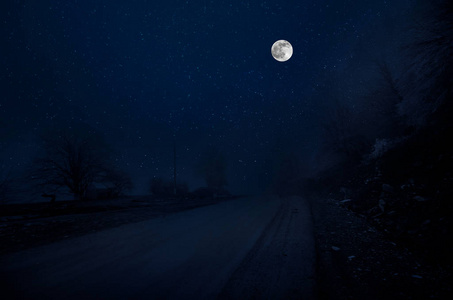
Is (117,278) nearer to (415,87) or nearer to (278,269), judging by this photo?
(278,269)

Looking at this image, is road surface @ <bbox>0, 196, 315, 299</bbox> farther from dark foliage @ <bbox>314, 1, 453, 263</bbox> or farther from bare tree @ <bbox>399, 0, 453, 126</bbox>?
bare tree @ <bbox>399, 0, 453, 126</bbox>

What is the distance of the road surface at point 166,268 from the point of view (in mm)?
2277

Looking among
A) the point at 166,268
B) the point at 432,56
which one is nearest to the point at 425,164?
the point at 432,56

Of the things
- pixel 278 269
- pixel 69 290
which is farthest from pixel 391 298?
pixel 69 290

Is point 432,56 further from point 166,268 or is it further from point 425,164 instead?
point 166,268

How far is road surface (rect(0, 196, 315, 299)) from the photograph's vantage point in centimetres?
228

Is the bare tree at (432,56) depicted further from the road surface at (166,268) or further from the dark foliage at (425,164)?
the road surface at (166,268)

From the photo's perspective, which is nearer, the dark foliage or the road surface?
the road surface

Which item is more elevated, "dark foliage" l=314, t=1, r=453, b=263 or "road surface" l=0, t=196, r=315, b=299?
"dark foliage" l=314, t=1, r=453, b=263

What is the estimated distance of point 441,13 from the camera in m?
5.59

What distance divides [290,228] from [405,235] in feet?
8.09

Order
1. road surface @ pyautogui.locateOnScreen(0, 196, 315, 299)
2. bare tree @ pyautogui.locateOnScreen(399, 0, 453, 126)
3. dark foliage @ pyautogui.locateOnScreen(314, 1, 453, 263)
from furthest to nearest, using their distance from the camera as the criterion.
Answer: bare tree @ pyautogui.locateOnScreen(399, 0, 453, 126), dark foliage @ pyautogui.locateOnScreen(314, 1, 453, 263), road surface @ pyautogui.locateOnScreen(0, 196, 315, 299)

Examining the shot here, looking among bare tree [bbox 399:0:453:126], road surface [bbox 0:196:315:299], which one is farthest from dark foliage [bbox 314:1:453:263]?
road surface [bbox 0:196:315:299]

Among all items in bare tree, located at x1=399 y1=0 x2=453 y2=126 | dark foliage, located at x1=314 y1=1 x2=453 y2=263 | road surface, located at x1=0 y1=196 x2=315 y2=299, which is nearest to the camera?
road surface, located at x1=0 y1=196 x2=315 y2=299
